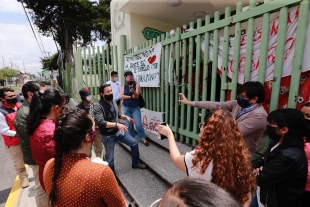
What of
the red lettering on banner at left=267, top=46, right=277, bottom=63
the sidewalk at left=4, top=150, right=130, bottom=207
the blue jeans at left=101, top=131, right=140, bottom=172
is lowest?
the sidewalk at left=4, top=150, right=130, bottom=207

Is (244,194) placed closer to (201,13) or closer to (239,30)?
(239,30)

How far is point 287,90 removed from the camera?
77.9 inches

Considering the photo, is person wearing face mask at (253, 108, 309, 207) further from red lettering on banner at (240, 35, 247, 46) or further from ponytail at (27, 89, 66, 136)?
ponytail at (27, 89, 66, 136)

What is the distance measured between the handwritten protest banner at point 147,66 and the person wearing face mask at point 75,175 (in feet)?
9.17

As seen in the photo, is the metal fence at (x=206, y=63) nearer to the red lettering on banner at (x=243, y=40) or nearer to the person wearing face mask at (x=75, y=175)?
the red lettering on banner at (x=243, y=40)

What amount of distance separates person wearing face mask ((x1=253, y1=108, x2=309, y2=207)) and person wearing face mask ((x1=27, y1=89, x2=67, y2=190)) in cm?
181

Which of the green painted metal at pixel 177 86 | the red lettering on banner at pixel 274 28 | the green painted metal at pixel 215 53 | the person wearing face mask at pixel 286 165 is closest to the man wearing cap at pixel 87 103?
the green painted metal at pixel 177 86

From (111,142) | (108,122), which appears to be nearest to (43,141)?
(108,122)

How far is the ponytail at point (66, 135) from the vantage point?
42.9 inches

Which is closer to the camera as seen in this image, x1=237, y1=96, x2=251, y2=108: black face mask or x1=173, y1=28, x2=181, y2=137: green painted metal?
x1=237, y1=96, x2=251, y2=108: black face mask

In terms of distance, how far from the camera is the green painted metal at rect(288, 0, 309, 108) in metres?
1.72

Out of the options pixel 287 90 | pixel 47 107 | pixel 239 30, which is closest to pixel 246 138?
pixel 287 90

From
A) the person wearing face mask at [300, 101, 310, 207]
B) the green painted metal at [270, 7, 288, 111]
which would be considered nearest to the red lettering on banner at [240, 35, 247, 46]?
the green painted metal at [270, 7, 288, 111]

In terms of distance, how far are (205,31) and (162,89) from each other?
4.86 feet
